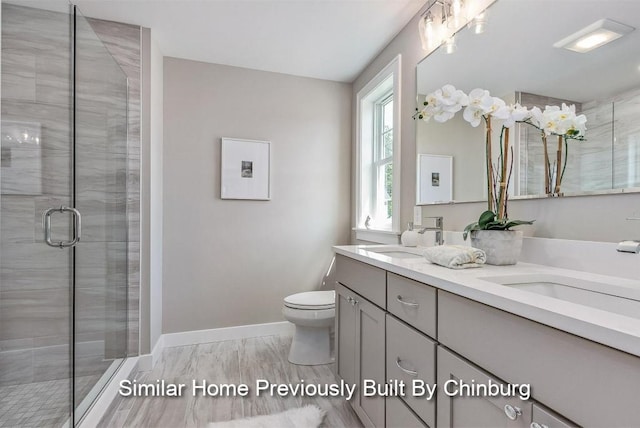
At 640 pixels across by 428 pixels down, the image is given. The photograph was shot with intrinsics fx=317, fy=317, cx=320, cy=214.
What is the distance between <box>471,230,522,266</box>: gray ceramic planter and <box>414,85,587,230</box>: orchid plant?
0.16ft

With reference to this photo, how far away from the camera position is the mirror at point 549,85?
0.96 m

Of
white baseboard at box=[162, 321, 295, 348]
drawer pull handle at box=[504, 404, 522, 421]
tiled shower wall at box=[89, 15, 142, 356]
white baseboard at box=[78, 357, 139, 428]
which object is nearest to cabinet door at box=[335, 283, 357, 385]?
drawer pull handle at box=[504, 404, 522, 421]

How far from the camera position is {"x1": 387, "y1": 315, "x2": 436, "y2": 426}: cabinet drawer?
0.95 meters

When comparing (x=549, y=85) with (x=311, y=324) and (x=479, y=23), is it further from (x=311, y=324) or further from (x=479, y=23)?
(x=311, y=324)

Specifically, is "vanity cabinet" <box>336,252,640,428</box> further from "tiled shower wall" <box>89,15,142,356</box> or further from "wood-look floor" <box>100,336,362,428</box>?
"tiled shower wall" <box>89,15,142,356</box>

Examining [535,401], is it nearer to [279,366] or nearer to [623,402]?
[623,402]

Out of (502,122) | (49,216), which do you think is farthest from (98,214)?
(502,122)

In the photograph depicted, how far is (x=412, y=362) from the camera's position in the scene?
3.42 ft

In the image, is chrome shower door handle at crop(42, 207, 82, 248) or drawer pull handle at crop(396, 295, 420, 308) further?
chrome shower door handle at crop(42, 207, 82, 248)

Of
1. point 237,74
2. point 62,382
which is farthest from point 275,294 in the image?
point 237,74

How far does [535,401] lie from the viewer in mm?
631

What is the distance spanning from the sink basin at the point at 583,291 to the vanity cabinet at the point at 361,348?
503 mm

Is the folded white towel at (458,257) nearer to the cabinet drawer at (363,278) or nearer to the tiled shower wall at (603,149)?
the cabinet drawer at (363,278)

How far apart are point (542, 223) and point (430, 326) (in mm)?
651
